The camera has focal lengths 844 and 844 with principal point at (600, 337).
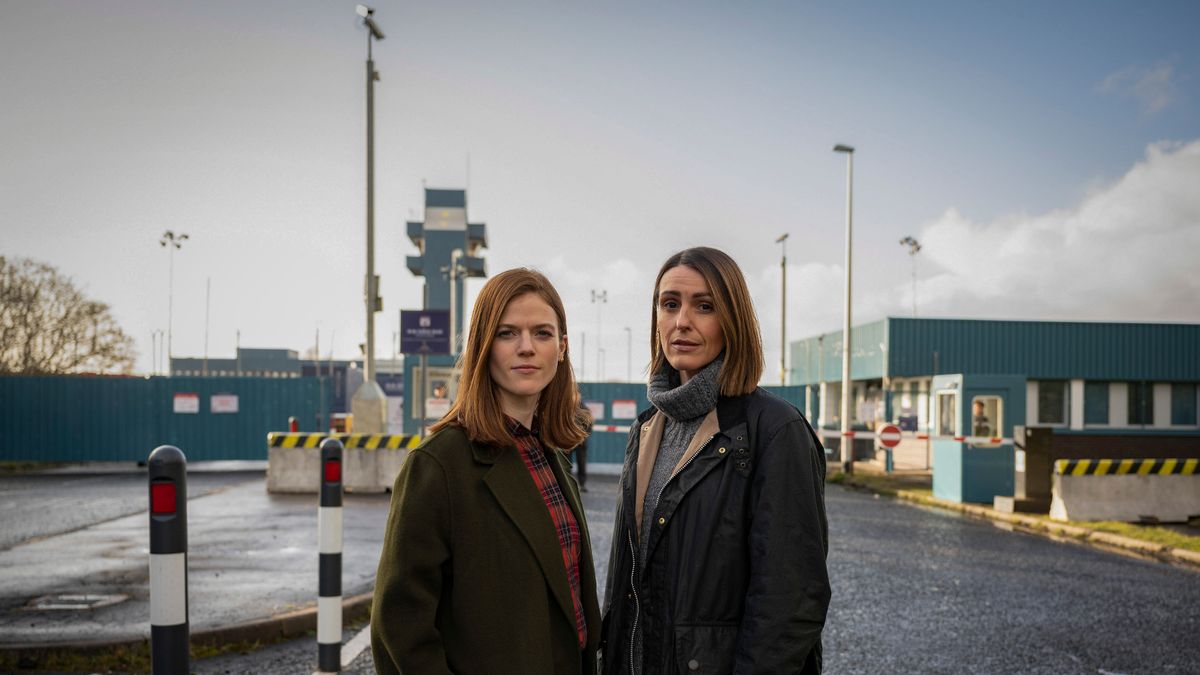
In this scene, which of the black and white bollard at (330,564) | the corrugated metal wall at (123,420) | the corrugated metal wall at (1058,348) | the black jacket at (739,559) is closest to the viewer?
the black jacket at (739,559)

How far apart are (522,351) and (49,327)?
3937 centimetres

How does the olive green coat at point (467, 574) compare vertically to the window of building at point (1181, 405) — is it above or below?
above

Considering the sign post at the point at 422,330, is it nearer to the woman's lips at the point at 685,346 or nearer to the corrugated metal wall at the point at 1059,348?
the woman's lips at the point at 685,346

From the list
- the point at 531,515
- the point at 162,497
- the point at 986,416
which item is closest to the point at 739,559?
the point at 531,515

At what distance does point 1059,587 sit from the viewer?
7504 mm

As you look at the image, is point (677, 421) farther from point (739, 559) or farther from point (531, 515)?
point (531, 515)

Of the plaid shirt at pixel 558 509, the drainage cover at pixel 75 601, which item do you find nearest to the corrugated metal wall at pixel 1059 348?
the drainage cover at pixel 75 601

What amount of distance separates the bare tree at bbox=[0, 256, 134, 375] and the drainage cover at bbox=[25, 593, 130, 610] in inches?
1265

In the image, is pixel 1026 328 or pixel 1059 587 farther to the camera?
pixel 1026 328

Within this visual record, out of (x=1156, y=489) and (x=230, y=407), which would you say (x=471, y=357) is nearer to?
(x=1156, y=489)

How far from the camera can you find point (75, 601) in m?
6.38

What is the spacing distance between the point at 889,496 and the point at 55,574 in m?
13.0

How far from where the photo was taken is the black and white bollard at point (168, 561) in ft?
10.3

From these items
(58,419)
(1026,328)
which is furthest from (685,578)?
(1026,328)
